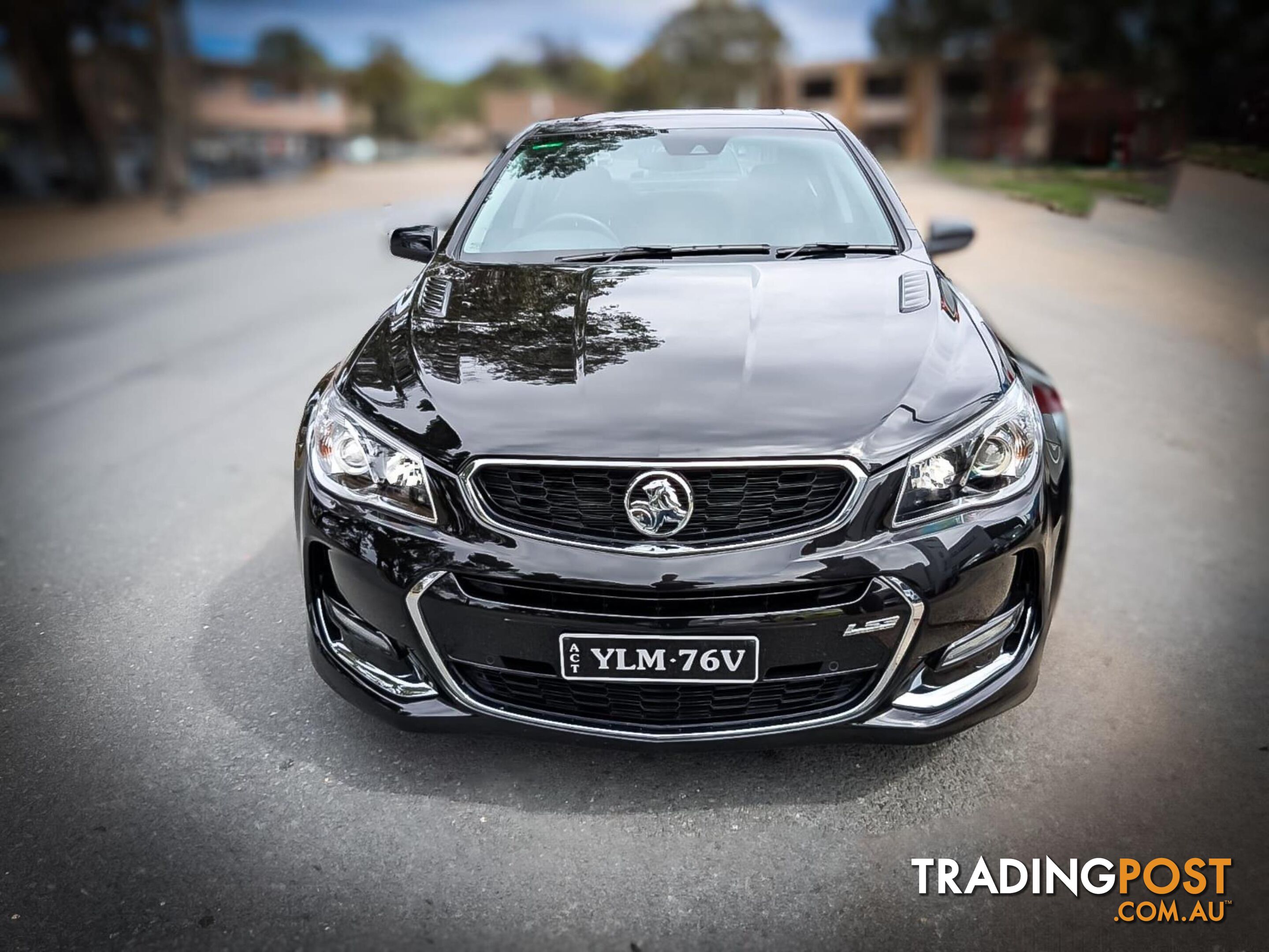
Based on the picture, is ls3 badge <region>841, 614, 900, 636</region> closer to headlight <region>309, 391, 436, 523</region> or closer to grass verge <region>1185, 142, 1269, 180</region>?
headlight <region>309, 391, 436, 523</region>

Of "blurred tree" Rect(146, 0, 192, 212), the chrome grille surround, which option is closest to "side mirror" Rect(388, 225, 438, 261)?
the chrome grille surround

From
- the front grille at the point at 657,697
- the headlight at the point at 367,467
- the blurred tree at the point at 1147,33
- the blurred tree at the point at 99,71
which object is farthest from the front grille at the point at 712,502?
the blurred tree at the point at 99,71

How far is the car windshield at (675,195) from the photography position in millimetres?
3541

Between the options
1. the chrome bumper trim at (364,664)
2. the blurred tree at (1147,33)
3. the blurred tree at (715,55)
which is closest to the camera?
the chrome bumper trim at (364,664)

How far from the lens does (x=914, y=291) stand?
3041 mm

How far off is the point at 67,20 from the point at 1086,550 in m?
36.8

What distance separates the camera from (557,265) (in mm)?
3344

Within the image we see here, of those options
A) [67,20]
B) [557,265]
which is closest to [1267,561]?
[557,265]

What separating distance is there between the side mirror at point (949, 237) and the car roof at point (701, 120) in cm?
58

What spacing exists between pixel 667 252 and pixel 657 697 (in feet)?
5.19

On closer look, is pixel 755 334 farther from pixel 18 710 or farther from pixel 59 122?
pixel 59 122

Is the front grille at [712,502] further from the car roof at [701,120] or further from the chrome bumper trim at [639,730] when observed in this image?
the car roof at [701,120]

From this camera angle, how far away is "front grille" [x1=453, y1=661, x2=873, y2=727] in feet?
7.82

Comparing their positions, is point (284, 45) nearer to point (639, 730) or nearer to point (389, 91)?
point (389, 91)
